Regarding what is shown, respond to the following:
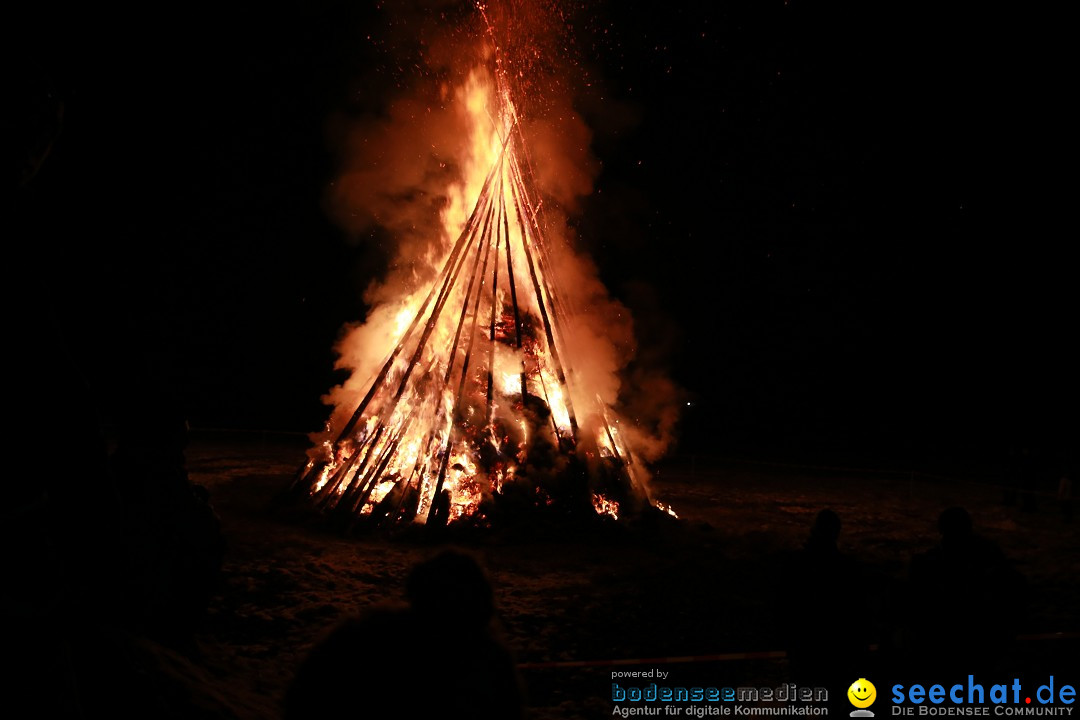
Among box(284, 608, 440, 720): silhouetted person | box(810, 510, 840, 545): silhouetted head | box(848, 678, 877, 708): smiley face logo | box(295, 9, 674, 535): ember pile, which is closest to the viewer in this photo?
box(284, 608, 440, 720): silhouetted person

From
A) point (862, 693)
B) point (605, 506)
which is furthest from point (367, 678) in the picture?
point (605, 506)

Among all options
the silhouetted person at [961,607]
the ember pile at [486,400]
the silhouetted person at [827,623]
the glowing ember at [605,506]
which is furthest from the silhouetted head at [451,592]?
the glowing ember at [605,506]

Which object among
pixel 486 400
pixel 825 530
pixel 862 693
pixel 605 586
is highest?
pixel 486 400

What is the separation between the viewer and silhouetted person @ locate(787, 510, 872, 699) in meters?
3.22

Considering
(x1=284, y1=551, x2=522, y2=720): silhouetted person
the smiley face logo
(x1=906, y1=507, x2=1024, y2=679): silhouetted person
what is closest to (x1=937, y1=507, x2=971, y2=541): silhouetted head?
(x1=906, y1=507, x2=1024, y2=679): silhouetted person

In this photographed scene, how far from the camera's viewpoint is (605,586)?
6414 millimetres

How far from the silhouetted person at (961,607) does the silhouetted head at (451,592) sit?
2.45 metres

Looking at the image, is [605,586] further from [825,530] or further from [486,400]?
[825,530]

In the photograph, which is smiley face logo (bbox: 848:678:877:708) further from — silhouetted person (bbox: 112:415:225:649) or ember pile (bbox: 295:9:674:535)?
ember pile (bbox: 295:9:674:535)

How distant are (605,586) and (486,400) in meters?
3.05

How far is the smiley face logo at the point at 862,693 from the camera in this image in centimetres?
326

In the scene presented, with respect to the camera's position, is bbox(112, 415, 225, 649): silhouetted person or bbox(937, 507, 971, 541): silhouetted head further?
bbox(112, 415, 225, 649): silhouetted person

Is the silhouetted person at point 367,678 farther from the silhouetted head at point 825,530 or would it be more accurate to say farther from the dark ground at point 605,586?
the silhouetted head at point 825,530

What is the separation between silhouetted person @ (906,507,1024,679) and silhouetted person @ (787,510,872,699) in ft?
0.77
